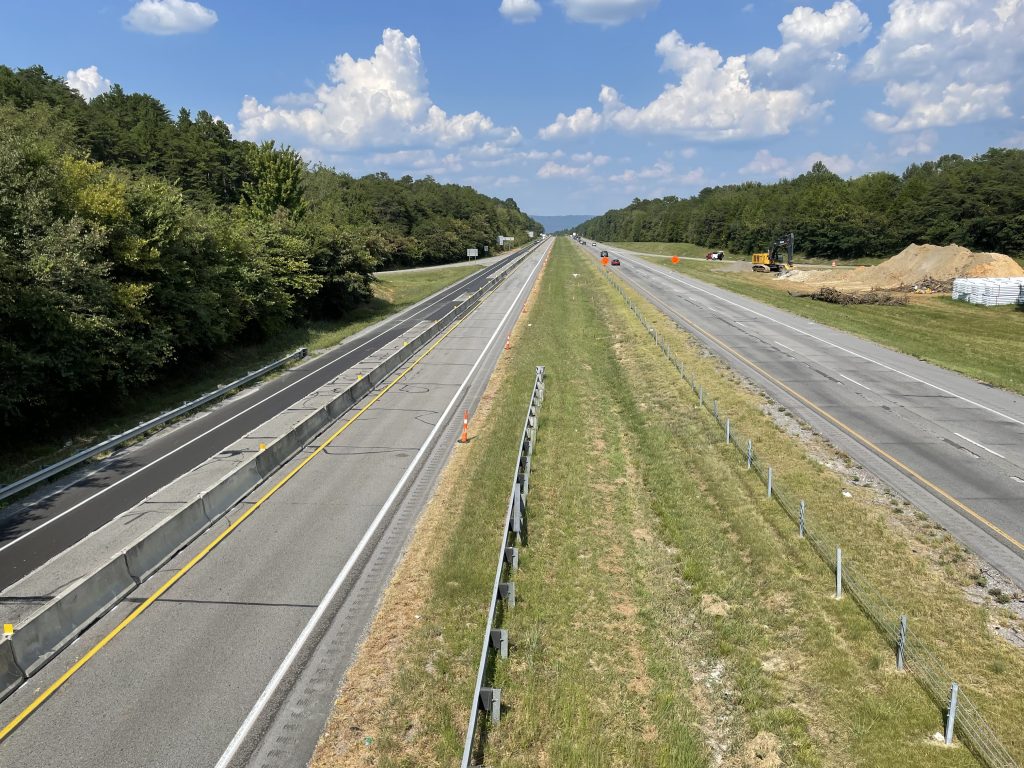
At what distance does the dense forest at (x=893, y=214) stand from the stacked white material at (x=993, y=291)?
42736 mm

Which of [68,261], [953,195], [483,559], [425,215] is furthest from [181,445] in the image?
[425,215]

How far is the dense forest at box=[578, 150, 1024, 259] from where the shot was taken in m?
91.6

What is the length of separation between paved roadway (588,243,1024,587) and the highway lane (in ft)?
77.8

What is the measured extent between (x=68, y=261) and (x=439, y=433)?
51.6 feet

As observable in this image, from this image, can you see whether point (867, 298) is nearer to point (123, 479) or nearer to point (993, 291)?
point (993, 291)

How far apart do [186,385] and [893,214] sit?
120 meters

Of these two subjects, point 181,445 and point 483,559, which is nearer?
point 483,559

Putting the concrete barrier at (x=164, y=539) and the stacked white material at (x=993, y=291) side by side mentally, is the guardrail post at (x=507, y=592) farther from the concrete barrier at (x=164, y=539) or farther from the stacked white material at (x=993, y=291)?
the stacked white material at (x=993, y=291)

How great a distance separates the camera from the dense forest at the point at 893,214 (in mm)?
91562

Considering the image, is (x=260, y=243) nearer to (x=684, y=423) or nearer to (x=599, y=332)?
(x=599, y=332)

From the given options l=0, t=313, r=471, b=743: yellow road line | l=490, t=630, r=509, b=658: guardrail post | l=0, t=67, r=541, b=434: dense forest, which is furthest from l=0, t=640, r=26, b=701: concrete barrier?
l=0, t=67, r=541, b=434: dense forest

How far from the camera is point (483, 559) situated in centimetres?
1542

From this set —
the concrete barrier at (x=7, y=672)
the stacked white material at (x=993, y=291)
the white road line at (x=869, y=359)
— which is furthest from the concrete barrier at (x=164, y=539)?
the stacked white material at (x=993, y=291)

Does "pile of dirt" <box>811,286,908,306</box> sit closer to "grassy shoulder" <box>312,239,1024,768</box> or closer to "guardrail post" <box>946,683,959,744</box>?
"grassy shoulder" <box>312,239,1024,768</box>
